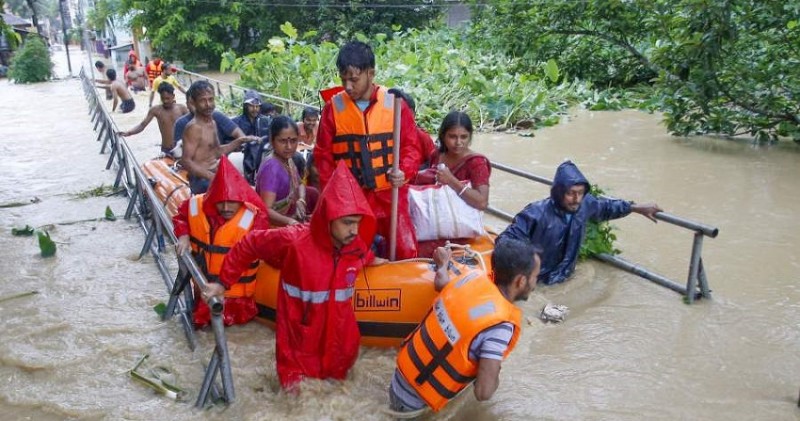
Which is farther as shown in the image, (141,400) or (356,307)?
(356,307)

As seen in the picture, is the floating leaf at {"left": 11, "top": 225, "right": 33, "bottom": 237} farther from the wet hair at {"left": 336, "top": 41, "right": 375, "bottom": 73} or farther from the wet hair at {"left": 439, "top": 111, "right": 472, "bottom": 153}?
the wet hair at {"left": 439, "top": 111, "right": 472, "bottom": 153}

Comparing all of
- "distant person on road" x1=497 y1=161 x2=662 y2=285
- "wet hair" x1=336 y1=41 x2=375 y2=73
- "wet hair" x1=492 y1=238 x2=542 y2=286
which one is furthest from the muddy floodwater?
"wet hair" x1=336 y1=41 x2=375 y2=73

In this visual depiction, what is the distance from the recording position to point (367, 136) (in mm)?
3889

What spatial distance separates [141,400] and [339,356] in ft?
3.63

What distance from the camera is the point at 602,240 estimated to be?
5.20 metres

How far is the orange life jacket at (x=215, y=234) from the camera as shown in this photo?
12.4 ft

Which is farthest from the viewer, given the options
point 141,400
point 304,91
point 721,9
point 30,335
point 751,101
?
point 304,91

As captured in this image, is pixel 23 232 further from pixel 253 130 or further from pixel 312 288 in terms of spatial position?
pixel 312 288

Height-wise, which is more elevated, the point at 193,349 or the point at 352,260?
the point at 352,260

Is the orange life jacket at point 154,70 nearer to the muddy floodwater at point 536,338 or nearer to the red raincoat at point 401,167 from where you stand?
the muddy floodwater at point 536,338

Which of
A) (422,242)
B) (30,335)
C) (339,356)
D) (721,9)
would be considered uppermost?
(721,9)

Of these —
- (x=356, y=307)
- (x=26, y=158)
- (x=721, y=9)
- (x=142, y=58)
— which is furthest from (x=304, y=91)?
(x=142, y=58)

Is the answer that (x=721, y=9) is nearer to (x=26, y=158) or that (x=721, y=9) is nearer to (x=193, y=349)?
(x=193, y=349)

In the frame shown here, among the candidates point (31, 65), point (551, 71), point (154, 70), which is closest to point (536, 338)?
point (551, 71)
